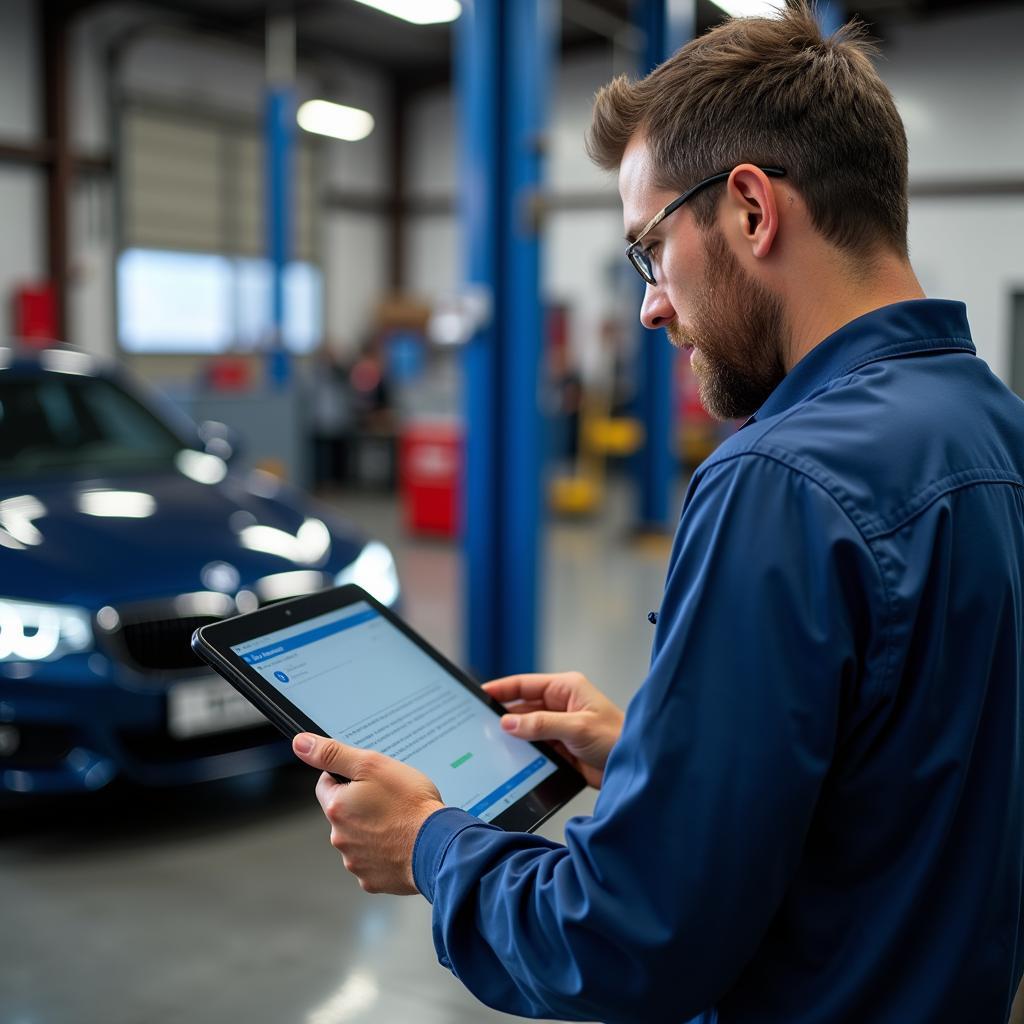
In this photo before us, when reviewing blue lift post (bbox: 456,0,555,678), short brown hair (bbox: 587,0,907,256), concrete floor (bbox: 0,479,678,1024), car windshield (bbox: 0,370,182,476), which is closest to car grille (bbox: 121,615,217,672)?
concrete floor (bbox: 0,479,678,1024)

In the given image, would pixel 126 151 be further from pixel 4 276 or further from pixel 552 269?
pixel 552 269

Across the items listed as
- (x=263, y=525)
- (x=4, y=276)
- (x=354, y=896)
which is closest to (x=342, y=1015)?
(x=354, y=896)

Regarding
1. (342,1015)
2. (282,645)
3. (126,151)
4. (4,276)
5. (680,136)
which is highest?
(126,151)

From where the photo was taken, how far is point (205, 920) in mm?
2668

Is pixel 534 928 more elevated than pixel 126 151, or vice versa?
pixel 126 151

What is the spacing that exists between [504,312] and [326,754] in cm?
341

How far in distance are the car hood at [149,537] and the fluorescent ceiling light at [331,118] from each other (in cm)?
1052

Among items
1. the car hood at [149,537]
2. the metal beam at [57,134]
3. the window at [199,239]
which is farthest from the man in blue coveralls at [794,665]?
the metal beam at [57,134]

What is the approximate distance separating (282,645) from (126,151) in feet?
44.9

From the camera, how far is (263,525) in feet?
11.6

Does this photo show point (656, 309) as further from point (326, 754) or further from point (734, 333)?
point (326, 754)

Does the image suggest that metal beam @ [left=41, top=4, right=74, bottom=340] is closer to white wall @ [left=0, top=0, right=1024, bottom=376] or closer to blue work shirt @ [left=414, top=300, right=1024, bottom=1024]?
white wall @ [left=0, top=0, right=1024, bottom=376]

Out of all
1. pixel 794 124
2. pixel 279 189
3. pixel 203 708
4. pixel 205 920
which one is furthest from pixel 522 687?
pixel 279 189

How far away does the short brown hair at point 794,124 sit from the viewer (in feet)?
3.08
